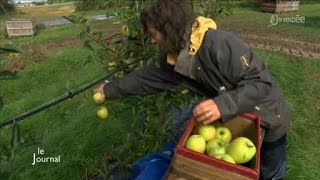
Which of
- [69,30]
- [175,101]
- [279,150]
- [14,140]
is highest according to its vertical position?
[14,140]

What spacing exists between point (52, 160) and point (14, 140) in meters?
2.65

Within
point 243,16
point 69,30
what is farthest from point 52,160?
point 243,16

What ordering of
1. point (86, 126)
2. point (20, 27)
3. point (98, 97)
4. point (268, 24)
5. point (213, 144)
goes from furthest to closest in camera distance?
1. point (20, 27)
2. point (268, 24)
3. point (86, 126)
4. point (98, 97)
5. point (213, 144)

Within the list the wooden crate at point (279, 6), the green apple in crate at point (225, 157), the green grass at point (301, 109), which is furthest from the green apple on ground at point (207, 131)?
the wooden crate at point (279, 6)

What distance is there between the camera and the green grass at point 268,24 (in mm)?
12672

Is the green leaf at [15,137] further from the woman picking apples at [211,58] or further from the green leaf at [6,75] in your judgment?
the woman picking apples at [211,58]

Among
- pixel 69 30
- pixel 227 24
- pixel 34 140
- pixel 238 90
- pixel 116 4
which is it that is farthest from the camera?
pixel 69 30

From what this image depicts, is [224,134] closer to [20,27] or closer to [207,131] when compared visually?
[207,131]

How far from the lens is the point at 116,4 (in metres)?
3.56

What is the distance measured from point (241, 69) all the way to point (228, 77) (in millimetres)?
92

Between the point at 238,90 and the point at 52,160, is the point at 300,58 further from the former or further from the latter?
the point at 238,90

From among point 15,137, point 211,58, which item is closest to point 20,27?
point 211,58

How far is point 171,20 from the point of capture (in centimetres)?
247

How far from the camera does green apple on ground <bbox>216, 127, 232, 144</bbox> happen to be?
2210mm
